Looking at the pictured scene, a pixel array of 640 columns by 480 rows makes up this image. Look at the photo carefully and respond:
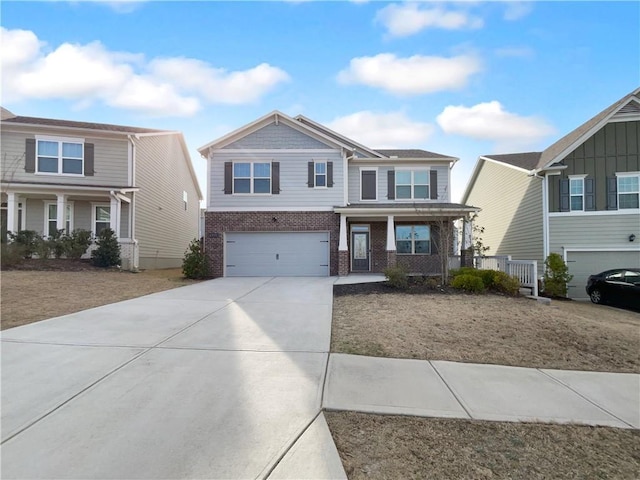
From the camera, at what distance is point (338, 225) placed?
Result: 16.4 m

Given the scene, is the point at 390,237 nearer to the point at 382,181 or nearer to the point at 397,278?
the point at 382,181

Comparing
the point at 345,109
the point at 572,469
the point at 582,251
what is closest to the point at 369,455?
the point at 572,469

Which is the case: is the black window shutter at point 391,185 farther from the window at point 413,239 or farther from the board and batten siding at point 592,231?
the board and batten siding at point 592,231

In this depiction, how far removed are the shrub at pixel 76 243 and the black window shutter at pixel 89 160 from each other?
3.10 metres

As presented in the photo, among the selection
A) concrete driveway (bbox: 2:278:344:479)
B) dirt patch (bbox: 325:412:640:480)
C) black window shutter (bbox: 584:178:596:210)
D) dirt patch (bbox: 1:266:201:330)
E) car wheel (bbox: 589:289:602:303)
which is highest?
black window shutter (bbox: 584:178:596:210)

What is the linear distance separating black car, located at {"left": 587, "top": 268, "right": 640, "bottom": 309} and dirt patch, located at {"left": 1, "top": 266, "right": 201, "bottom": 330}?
1557 cm

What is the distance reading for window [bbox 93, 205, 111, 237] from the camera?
17312mm

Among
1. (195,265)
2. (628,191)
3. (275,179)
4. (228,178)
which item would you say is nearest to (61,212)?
(195,265)

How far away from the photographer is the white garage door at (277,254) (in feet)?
53.5

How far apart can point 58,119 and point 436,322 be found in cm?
1946

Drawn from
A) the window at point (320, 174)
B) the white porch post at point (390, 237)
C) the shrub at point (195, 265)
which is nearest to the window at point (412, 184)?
the white porch post at point (390, 237)

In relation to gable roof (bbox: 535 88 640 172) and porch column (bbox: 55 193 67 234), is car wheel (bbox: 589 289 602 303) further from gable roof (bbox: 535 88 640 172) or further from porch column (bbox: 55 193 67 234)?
porch column (bbox: 55 193 67 234)

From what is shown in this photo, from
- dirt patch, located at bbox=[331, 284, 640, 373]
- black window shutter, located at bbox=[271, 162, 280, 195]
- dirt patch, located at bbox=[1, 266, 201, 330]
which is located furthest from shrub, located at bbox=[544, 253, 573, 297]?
dirt patch, located at bbox=[1, 266, 201, 330]

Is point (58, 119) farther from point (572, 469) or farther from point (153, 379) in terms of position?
point (572, 469)
